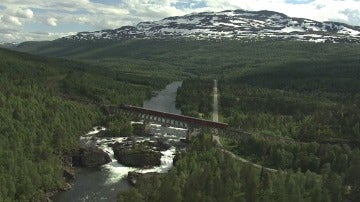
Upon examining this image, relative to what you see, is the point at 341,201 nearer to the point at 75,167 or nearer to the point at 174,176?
the point at 174,176

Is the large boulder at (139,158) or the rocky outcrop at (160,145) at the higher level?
the large boulder at (139,158)

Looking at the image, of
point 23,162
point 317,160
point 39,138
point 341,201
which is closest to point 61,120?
point 39,138

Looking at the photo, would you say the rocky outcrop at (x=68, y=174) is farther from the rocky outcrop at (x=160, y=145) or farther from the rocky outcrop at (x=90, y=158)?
the rocky outcrop at (x=160, y=145)

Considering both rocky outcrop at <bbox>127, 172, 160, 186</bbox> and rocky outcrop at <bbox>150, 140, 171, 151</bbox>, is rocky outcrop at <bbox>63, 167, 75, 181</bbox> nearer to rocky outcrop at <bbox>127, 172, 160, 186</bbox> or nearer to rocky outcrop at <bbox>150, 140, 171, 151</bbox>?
rocky outcrop at <bbox>127, 172, 160, 186</bbox>

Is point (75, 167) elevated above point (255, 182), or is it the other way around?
point (255, 182)

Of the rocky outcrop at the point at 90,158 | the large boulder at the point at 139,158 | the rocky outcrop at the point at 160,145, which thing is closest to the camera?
the rocky outcrop at the point at 90,158

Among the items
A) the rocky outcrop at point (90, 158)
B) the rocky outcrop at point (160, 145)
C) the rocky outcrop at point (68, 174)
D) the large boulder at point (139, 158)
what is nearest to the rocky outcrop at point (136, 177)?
the large boulder at point (139, 158)

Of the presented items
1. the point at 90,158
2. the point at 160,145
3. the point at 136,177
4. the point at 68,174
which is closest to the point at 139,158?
the point at 90,158

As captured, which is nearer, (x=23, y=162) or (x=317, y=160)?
(x=23, y=162)
